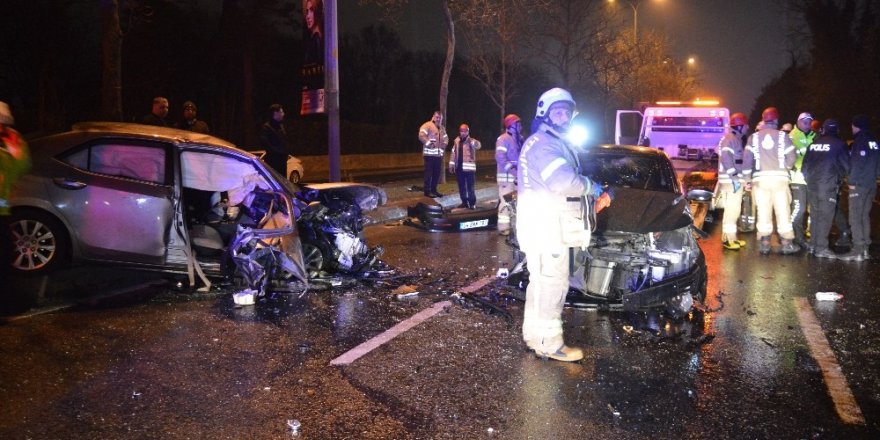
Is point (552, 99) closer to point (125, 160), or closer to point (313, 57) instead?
point (125, 160)

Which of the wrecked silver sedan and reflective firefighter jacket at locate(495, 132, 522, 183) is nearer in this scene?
the wrecked silver sedan

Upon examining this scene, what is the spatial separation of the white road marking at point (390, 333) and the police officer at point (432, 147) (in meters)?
7.88

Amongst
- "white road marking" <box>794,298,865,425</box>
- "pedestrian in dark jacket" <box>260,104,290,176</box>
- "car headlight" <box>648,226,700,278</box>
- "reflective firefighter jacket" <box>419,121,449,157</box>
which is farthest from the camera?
"reflective firefighter jacket" <box>419,121,449,157</box>

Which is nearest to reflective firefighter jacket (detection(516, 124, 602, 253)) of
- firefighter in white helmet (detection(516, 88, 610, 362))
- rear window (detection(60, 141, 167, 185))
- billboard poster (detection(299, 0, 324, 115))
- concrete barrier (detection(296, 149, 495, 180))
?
firefighter in white helmet (detection(516, 88, 610, 362))

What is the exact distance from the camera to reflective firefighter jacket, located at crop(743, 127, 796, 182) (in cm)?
876

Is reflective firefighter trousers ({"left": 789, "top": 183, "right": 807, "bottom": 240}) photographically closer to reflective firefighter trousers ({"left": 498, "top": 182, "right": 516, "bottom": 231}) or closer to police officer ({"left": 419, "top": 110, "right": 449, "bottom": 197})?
reflective firefighter trousers ({"left": 498, "top": 182, "right": 516, "bottom": 231})

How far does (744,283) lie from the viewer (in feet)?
24.1

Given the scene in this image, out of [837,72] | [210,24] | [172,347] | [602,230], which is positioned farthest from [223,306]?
[837,72]

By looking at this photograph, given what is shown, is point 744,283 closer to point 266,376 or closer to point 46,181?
point 266,376

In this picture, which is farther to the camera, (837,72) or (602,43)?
(837,72)

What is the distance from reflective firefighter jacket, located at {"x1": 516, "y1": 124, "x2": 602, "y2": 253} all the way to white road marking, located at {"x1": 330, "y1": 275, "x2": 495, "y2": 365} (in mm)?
1387

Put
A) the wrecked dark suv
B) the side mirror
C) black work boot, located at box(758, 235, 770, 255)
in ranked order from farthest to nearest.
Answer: black work boot, located at box(758, 235, 770, 255)
the side mirror
the wrecked dark suv

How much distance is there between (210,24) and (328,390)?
29678mm

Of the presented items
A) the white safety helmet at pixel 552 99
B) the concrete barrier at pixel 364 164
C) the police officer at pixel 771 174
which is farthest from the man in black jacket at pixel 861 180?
the concrete barrier at pixel 364 164
